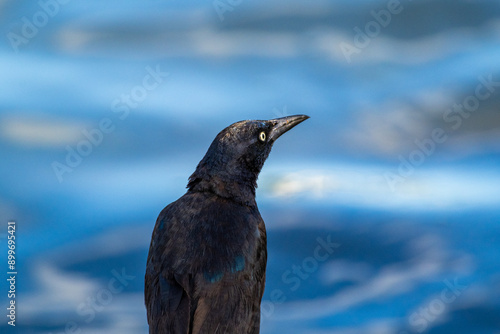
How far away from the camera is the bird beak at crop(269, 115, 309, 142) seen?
32.0 feet

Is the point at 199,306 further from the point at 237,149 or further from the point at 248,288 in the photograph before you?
the point at 237,149

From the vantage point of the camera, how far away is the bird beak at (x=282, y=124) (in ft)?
32.0

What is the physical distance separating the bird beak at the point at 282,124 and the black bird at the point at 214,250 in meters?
0.30

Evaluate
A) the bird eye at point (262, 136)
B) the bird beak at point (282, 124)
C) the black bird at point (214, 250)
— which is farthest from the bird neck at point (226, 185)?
the bird beak at point (282, 124)

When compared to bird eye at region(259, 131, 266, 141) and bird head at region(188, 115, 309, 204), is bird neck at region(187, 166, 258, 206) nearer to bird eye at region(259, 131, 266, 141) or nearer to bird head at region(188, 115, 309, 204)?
bird head at region(188, 115, 309, 204)

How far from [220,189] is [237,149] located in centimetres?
47

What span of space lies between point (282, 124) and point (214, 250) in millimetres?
1924

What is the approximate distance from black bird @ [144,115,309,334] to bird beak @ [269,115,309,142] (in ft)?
1.00

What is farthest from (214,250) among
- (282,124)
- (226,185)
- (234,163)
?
(282,124)

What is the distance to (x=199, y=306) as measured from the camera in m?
8.38

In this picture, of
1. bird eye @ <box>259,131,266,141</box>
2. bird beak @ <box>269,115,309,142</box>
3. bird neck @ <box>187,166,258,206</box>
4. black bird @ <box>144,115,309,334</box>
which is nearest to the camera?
black bird @ <box>144,115,309,334</box>

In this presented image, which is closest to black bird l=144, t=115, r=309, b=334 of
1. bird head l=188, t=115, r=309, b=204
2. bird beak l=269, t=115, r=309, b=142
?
bird head l=188, t=115, r=309, b=204

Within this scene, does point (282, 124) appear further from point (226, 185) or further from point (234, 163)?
point (226, 185)

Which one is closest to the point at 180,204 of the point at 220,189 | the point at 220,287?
the point at 220,189
